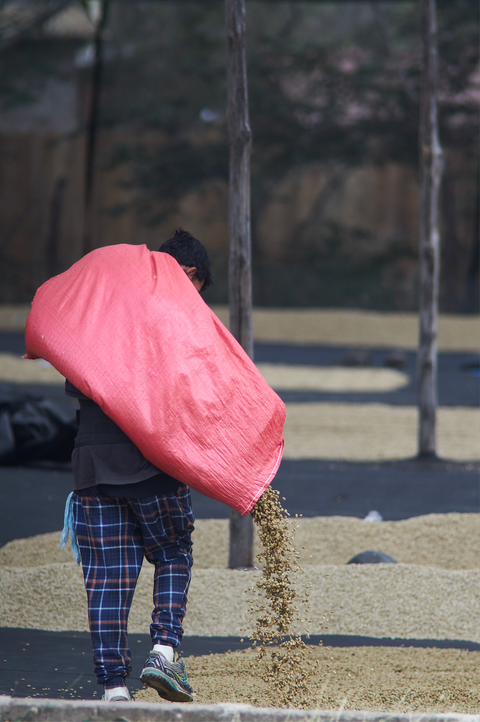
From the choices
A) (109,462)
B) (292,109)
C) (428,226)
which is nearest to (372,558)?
(109,462)

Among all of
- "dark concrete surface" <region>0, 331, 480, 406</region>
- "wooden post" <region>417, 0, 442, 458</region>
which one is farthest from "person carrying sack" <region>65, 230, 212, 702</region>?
"dark concrete surface" <region>0, 331, 480, 406</region>

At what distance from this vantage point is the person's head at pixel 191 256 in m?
2.58

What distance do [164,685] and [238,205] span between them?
2.27 metres

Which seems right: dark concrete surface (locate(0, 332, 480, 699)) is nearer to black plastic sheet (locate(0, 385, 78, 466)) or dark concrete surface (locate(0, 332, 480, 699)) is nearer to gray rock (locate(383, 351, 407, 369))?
black plastic sheet (locate(0, 385, 78, 466))

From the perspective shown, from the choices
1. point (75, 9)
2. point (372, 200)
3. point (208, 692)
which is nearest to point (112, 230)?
point (372, 200)

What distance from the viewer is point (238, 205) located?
3.95m

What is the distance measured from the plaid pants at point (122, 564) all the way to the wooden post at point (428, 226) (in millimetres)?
3991

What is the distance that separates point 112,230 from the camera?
1562 cm

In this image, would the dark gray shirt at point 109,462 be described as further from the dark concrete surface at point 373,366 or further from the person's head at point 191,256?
the dark concrete surface at point 373,366

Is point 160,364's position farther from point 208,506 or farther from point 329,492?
point 329,492

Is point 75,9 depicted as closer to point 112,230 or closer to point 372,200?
point 112,230

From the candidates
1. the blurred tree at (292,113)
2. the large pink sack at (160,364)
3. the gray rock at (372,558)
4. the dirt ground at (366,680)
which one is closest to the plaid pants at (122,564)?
the large pink sack at (160,364)

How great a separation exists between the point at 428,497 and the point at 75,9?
56.1ft


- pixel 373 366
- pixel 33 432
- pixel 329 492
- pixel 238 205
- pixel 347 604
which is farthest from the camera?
pixel 373 366
